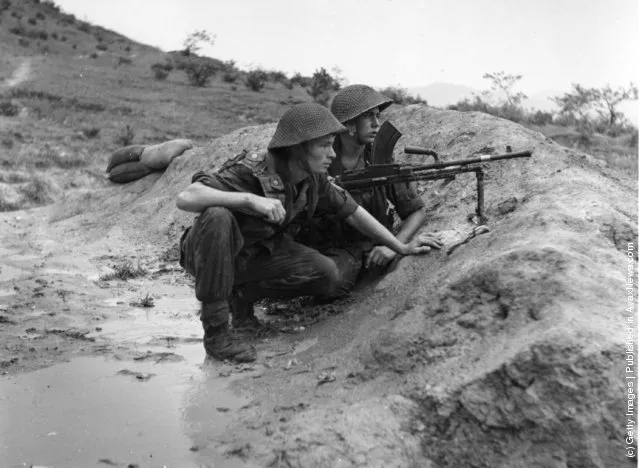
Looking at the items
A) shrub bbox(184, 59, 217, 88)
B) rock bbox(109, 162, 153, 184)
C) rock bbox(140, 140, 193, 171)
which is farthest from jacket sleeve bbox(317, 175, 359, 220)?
shrub bbox(184, 59, 217, 88)

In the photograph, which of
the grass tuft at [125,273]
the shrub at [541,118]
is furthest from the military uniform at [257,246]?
the shrub at [541,118]

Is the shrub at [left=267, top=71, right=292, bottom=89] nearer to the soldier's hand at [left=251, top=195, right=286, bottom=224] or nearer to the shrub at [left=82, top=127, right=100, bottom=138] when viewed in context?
the shrub at [left=82, top=127, right=100, bottom=138]

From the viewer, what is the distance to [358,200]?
538 centimetres

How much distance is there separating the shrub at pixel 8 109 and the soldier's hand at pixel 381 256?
41.8 ft

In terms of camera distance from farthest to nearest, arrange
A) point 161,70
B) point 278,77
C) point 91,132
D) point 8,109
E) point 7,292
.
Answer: point 278,77 → point 161,70 → point 8,109 → point 91,132 → point 7,292

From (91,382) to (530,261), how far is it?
2.38 m

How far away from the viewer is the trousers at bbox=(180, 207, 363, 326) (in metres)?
4.21

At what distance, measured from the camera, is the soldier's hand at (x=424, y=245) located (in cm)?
477

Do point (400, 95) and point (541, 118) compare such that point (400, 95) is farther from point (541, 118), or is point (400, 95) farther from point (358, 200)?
point (358, 200)

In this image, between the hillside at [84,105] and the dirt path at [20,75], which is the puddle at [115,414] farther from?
the dirt path at [20,75]

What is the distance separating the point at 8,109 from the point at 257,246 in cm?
1289

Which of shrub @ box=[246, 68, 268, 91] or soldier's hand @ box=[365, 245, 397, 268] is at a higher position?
shrub @ box=[246, 68, 268, 91]

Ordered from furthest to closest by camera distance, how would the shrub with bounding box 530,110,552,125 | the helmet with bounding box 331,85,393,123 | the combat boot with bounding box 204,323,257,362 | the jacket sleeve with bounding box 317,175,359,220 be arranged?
the shrub with bounding box 530,110,552,125 → the helmet with bounding box 331,85,393,123 → the jacket sleeve with bounding box 317,175,359,220 → the combat boot with bounding box 204,323,257,362

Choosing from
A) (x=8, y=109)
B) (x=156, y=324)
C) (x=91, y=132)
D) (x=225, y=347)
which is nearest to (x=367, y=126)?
(x=225, y=347)
